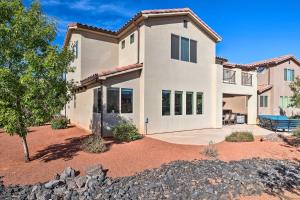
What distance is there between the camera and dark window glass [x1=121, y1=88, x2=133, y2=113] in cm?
1595

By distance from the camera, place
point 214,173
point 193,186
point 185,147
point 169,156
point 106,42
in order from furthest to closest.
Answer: point 106,42 < point 185,147 < point 169,156 < point 214,173 < point 193,186

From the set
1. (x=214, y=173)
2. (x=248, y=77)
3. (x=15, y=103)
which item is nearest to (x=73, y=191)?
(x=15, y=103)

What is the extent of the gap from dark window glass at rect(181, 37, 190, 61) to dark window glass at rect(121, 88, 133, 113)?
19.2 ft

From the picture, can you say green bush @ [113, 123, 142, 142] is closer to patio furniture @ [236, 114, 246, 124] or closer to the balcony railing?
patio furniture @ [236, 114, 246, 124]

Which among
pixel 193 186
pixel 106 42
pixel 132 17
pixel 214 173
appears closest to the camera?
pixel 193 186

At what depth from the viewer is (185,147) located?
1277cm

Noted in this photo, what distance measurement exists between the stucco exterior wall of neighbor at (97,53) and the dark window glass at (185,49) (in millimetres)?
6065

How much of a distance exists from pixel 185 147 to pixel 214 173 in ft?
11.9

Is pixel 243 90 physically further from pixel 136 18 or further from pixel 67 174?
pixel 67 174

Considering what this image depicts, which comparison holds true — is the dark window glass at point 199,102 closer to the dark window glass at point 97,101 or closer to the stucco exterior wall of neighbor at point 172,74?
the stucco exterior wall of neighbor at point 172,74

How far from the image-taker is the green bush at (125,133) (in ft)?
45.6

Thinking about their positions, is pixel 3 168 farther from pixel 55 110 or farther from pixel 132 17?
pixel 132 17

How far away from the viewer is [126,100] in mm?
16141

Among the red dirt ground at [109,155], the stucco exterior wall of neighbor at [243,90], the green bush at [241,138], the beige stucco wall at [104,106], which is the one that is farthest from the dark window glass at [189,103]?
the red dirt ground at [109,155]
